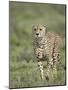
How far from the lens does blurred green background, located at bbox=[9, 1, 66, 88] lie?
262 centimetres

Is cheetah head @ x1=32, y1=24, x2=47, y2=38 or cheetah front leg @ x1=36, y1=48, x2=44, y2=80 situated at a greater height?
cheetah head @ x1=32, y1=24, x2=47, y2=38

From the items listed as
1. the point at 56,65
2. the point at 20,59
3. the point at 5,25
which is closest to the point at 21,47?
the point at 20,59

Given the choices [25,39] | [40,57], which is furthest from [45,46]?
[25,39]

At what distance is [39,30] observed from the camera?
2705 mm

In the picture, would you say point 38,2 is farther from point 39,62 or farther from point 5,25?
point 39,62

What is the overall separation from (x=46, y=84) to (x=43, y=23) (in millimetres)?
699

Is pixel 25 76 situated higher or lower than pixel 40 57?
lower

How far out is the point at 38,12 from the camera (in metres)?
2.71

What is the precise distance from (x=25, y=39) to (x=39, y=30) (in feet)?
0.64

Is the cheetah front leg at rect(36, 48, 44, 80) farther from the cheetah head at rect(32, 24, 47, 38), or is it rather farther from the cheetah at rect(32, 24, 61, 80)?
the cheetah head at rect(32, 24, 47, 38)

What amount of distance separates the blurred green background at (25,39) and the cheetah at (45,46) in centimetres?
5

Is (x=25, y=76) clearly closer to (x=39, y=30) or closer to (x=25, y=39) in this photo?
(x=25, y=39)

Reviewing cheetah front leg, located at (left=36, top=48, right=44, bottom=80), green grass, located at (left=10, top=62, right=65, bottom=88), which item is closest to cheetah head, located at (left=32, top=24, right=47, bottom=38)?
cheetah front leg, located at (left=36, top=48, right=44, bottom=80)

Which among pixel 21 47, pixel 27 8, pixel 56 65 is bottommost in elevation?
pixel 56 65
